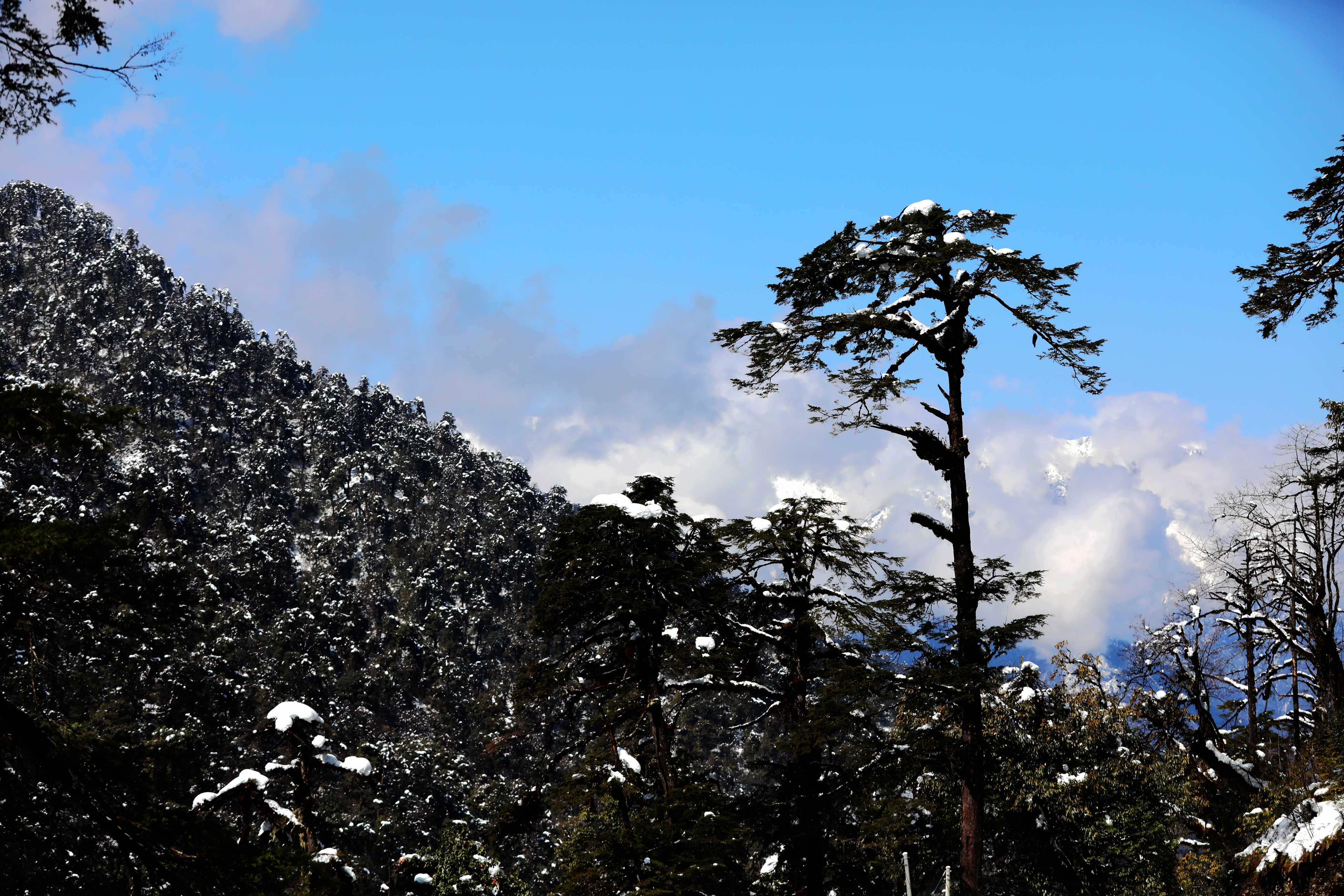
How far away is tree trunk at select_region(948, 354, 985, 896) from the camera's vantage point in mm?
13469

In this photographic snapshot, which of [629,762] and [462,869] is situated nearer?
[629,762]

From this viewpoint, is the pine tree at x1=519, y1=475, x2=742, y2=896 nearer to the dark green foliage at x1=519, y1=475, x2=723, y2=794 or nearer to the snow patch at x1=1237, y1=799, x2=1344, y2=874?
the dark green foliage at x1=519, y1=475, x2=723, y2=794

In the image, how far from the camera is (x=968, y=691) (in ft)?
43.4

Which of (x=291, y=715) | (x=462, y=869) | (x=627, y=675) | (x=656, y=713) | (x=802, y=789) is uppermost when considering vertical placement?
(x=627, y=675)

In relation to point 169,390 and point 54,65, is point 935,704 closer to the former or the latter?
point 54,65

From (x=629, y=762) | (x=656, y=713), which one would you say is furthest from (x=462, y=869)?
(x=656, y=713)

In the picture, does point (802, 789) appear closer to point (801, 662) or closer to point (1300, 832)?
point (801, 662)

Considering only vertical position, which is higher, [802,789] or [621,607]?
[621,607]

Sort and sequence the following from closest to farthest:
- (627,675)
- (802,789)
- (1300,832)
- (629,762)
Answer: (1300,832) → (629,762) → (802,789) → (627,675)

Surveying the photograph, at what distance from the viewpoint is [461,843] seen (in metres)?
28.0

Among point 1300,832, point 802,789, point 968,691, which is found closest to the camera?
point 968,691

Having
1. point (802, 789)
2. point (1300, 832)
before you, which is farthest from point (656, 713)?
point (1300, 832)

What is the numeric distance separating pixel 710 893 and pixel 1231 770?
610 inches

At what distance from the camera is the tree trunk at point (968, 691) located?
13469 millimetres
